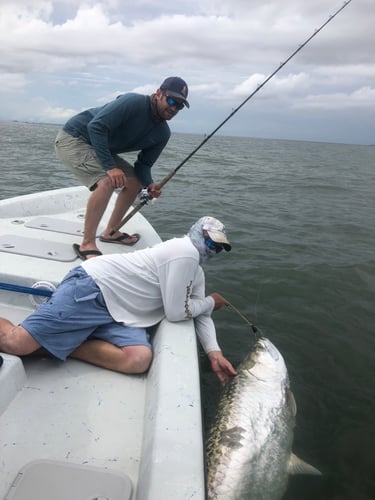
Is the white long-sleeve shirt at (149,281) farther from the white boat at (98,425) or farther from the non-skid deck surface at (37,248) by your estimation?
the non-skid deck surface at (37,248)

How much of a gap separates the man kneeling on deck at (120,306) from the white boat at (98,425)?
0.12 m

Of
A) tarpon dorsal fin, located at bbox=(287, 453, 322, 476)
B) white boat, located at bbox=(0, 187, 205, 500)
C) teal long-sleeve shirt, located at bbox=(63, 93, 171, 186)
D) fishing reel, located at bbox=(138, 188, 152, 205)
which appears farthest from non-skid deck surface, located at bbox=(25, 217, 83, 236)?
tarpon dorsal fin, located at bbox=(287, 453, 322, 476)

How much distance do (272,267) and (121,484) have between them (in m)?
5.08

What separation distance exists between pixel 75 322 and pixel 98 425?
0.73 m

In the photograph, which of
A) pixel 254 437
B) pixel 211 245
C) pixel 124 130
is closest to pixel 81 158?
pixel 124 130

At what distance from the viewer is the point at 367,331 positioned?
193 inches

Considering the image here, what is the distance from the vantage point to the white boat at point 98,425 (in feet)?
6.13

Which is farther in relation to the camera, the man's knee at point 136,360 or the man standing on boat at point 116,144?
the man standing on boat at point 116,144

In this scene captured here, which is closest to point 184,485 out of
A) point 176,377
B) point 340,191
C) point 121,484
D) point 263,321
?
point 121,484

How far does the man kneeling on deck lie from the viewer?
8.95 ft

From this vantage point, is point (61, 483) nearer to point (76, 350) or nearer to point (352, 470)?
point (76, 350)

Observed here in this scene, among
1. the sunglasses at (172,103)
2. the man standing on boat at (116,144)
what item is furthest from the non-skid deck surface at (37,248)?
the sunglasses at (172,103)

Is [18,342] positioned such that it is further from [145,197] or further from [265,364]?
[145,197]

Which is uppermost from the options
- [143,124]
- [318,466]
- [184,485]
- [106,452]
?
[143,124]
